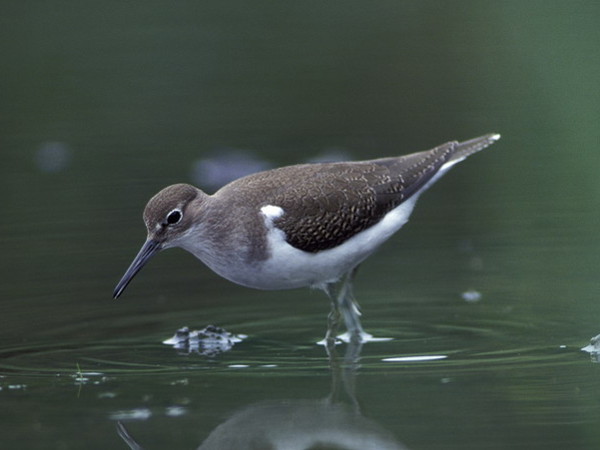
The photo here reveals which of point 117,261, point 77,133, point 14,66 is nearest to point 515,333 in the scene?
point 117,261

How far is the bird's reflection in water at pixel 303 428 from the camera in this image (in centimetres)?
638

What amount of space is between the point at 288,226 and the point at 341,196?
588 millimetres

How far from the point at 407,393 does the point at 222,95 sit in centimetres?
935

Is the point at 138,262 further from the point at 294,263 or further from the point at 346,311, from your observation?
the point at 346,311

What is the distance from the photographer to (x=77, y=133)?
14.4 m

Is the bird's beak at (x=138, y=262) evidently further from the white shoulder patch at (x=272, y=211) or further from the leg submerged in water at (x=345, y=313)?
the leg submerged in water at (x=345, y=313)

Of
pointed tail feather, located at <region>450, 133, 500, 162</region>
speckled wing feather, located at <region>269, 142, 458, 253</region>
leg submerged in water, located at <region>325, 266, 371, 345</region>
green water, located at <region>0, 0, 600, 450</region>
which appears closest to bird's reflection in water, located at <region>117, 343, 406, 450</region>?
green water, located at <region>0, 0, 600, 450</region>

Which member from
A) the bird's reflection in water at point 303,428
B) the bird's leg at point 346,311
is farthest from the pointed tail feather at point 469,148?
the bird's reflection in water at point 303,428

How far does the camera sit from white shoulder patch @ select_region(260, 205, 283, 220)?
8562 mm

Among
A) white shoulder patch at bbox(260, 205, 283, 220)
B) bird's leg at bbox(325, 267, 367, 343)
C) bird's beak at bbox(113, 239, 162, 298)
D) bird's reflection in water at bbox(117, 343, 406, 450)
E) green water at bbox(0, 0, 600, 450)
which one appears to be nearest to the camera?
bird's reflection in water at bbox(117, 343, 406, 450)

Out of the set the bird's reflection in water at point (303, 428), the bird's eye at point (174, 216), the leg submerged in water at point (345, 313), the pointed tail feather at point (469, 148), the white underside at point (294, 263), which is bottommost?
the bird's reflection in water at point (303, 428)

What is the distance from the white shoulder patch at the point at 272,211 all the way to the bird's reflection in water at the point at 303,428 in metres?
1.62

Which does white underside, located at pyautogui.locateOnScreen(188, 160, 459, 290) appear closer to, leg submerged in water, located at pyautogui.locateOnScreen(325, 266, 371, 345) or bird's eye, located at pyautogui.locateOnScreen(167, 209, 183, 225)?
leg submerged in water, located at pyautogui.locateOnScreen(325, 266, 371, 345)

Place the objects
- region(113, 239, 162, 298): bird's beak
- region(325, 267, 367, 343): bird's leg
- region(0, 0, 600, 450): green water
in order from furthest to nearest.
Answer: region(325, 267, 367, 343): bird's leg → region(113, 239, 162, 298): bird's beak → region(0, 0, 600, 450): green water
